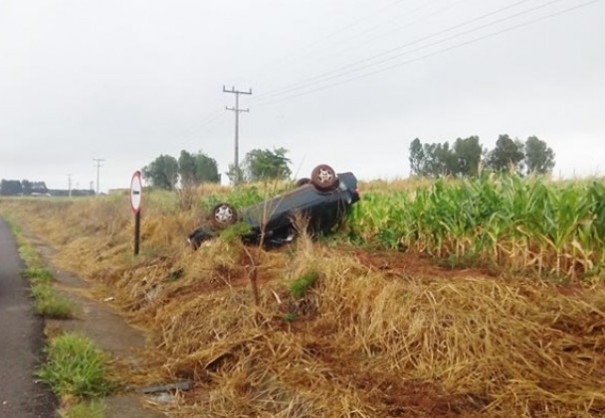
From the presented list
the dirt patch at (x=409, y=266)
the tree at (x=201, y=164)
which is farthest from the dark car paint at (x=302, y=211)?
the tree at (x=201, y=164)

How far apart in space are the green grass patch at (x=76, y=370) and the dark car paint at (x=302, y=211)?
4372 millimetres

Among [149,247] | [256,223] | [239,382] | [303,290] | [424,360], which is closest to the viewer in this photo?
[424,360]

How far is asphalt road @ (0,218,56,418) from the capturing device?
4.48 metres

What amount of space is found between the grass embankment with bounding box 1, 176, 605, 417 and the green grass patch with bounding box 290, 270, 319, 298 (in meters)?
0.01

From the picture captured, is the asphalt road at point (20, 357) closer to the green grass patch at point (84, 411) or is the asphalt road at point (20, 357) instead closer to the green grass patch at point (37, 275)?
the green grass patch at point (84, 411)

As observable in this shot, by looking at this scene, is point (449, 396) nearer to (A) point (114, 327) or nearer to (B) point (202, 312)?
(B) point (202, 312)

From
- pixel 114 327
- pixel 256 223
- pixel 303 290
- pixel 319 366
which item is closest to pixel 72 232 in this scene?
pixel 256 223

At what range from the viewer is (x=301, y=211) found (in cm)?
962

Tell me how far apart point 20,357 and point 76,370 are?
1087 mm

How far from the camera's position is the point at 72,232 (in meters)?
21.9

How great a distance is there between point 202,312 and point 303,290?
4.40 feet

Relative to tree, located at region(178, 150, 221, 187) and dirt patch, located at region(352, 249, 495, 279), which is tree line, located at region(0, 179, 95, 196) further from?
dirt patch, located at region(352, 249, 495, 279)

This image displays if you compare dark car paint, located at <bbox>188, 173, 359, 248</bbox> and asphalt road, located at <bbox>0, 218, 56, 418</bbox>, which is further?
dark car paint, located at <bbox>188, 173, 359, 248</bbox>

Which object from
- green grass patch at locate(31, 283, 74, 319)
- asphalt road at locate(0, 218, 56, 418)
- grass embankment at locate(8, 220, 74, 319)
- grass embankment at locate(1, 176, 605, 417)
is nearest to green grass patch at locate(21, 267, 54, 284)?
grass embankment at locate(8, 220, 74, 319)
